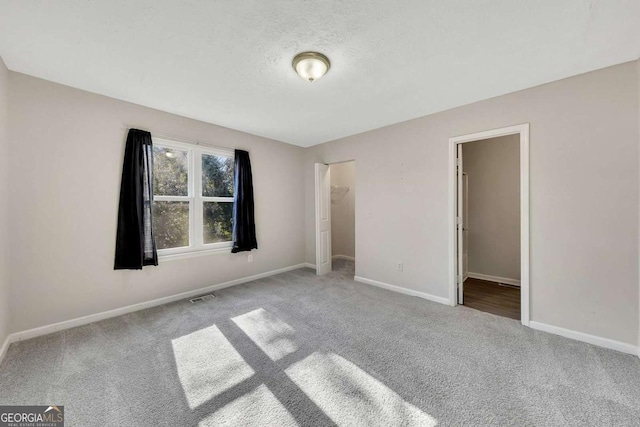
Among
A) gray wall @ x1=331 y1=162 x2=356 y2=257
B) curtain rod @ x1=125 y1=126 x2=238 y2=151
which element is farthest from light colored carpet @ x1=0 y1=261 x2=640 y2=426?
gray wall @ x1=331 y1=162 x2=356 y2=257

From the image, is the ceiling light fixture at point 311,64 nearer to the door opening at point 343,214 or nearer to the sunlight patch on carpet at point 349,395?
the sunlight patch on carpet at point 349,395

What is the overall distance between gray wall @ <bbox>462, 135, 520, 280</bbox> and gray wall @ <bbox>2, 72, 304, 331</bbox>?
4.87m

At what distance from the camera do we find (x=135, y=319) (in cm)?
278

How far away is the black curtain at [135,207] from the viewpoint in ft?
9.37

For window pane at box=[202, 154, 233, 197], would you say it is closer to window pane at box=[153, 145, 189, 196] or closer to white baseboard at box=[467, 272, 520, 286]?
window pane at box=[153, 145, 189, 196]

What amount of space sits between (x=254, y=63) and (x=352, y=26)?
916 millimetres

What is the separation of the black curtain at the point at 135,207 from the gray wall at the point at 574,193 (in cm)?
367

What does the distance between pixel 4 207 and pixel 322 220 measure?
3.86 metres

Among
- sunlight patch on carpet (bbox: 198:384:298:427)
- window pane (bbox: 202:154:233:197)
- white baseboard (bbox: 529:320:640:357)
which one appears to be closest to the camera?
sunlight patch on carpet (bbox: 198:384:298:427)

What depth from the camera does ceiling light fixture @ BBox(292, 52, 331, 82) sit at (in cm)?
199

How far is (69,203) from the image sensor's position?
2576mm

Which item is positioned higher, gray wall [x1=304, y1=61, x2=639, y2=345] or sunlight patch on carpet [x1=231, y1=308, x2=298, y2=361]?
gray wall [x1=304, y1=61, x2=639, y2=345]

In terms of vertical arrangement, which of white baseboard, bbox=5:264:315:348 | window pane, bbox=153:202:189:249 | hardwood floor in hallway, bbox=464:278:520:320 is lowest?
hardwood floor in hallway, bbox=464:278:520:320

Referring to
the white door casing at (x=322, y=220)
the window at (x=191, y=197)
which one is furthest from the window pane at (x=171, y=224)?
the white door casing at (x=322, y=220)
